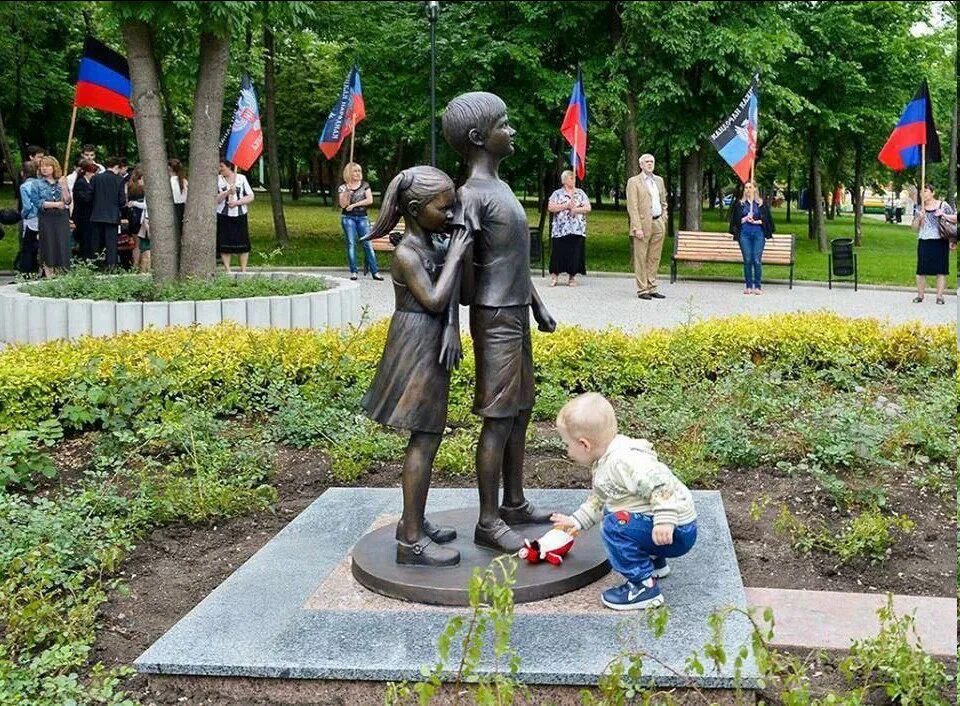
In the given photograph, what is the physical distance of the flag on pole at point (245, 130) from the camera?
15992 millimetres

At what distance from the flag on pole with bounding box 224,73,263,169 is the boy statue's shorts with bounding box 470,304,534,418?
40.4 ft

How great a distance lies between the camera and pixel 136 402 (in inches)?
286

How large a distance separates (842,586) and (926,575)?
0.42 metres

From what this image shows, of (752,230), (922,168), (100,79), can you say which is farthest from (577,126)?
(100,79)

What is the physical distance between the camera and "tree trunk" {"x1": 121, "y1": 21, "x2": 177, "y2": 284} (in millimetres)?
11977

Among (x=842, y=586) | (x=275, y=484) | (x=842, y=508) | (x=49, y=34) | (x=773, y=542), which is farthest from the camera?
(x=49, y=34)

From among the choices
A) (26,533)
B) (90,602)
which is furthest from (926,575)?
(26,533)

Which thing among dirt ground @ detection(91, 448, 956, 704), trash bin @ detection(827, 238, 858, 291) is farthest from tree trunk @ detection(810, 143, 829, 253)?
dirt ground @ detection(91, 448, 956, 704)

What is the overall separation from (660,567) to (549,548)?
1.54 feet

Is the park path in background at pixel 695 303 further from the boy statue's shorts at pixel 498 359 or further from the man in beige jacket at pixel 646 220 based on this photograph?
the boy statue's shorts at pixel 498 359

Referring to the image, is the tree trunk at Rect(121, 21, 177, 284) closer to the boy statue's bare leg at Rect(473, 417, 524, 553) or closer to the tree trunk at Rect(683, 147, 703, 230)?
the boy statue's bare leg at Rect(473, 417, 524, 553)

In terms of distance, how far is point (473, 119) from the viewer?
14.6 ft

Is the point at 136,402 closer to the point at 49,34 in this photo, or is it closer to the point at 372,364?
the point at 372,364

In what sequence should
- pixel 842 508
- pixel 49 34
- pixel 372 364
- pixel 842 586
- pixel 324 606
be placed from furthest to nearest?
pixel 49 34 < pixel 372 364 < pixel 842 508 < pixel 842 586 < pixel 324 606
